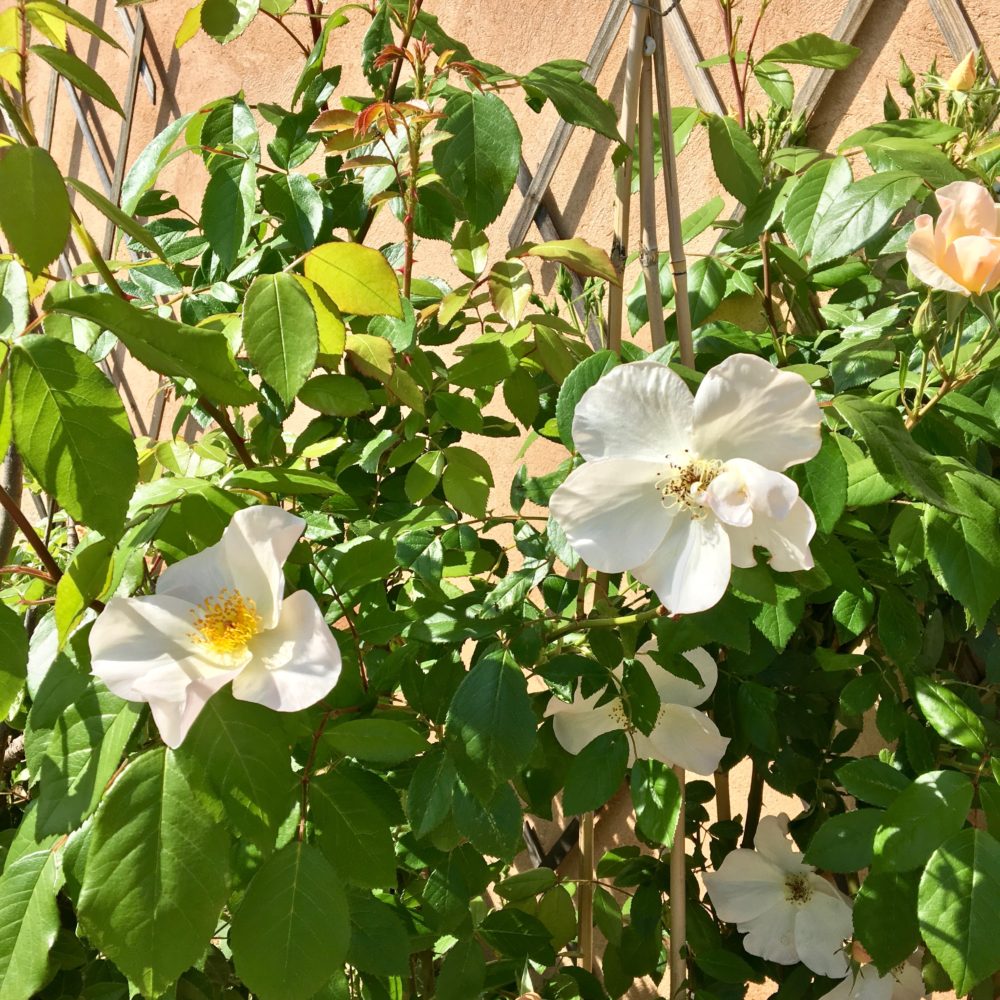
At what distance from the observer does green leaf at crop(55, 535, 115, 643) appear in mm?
607

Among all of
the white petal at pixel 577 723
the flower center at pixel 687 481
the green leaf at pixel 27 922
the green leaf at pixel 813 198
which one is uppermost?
the green leaf at pixel 813 198

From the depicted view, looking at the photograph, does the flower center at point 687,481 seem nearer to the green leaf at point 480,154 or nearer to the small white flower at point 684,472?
the small white flower at point 684,472

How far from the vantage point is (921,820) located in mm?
740

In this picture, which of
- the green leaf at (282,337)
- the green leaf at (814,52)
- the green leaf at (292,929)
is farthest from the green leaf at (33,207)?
the green leaf at (814,52)

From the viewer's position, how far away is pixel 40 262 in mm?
584

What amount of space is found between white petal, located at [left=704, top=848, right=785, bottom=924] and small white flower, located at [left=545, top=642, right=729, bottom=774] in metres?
0.20

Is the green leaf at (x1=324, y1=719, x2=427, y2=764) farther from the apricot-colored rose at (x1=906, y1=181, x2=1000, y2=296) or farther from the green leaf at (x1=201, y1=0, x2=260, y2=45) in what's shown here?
the green leaf at (x1=201, y1=0, x2=260, y2=45)

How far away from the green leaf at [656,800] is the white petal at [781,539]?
1.00 ft

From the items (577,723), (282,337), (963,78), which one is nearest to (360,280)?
(282,337)

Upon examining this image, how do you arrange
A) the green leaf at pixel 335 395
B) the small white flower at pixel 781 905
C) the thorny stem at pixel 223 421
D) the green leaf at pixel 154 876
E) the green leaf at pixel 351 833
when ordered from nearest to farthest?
the green leaf at pixel 154 876
the green leaf at pixel 351 833
the thorny stem at pixel 223 421
the green leaf at pixel 335 395
the small white flower at pixel 781 905

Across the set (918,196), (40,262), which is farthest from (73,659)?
(918,196)

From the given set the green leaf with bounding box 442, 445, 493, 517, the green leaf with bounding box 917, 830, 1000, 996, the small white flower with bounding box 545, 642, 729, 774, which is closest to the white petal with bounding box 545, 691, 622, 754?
the small white flower with bounding box 545, 642, 729, 774

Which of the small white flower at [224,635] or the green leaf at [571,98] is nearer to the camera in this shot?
the small white flower at [224,635]

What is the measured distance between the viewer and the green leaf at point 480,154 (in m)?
0.81
